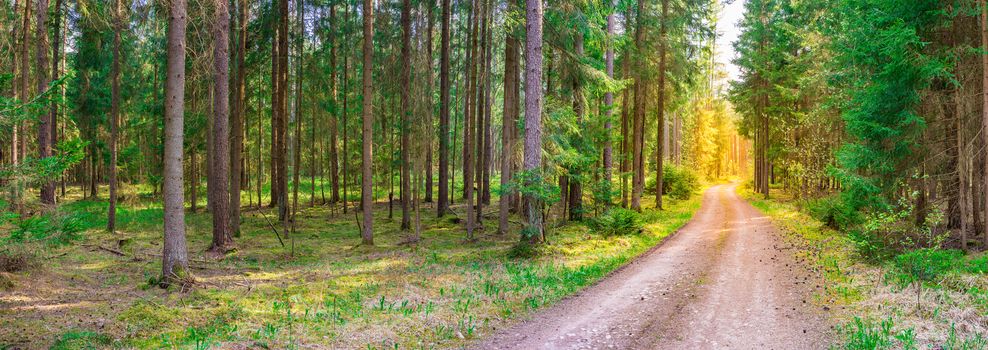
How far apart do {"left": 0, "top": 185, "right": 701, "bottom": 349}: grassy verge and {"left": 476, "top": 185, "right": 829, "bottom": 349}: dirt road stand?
2.32ft

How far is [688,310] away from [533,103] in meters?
7.13

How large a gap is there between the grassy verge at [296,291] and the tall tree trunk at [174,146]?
636 millimetres

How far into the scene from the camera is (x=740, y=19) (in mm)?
36031

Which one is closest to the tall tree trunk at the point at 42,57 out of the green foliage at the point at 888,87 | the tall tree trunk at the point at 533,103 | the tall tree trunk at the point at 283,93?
the tall tree trunk at the point at 283,93

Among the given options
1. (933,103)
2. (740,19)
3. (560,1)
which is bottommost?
(933,103)

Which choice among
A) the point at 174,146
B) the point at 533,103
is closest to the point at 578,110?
the point at 533,103

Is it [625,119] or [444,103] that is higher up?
[625,119]

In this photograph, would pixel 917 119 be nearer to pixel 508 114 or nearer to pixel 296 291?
pixel 508 114

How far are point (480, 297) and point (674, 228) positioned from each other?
41.0 ft

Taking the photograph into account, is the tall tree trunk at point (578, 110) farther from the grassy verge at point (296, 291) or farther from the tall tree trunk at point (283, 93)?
the tall tree trunk at point (283, 93)

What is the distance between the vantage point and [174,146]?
28.2 ft

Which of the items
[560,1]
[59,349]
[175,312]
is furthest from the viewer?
[560,1]

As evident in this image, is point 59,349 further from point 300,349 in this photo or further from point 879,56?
point 879,56

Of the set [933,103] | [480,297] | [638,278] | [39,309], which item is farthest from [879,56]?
[39,309]
